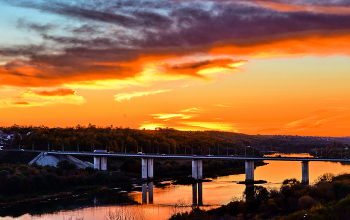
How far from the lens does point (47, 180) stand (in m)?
87.2

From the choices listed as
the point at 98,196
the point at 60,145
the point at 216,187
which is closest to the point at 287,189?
the point at 216,187

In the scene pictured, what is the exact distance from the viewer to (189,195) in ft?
262

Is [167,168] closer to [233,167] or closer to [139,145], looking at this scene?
[233,167]

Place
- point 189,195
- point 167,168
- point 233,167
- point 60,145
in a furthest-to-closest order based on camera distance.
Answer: point 60,145 → point 233,167 → point 167,168 → point 189,195

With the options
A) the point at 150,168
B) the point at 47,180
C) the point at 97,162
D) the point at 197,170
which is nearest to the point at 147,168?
the point at 150,168

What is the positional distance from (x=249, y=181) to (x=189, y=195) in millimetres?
28453

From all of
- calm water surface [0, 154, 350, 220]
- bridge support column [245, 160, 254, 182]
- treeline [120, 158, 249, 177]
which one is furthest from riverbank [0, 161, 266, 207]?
bridge support column [245, 160, 254, 182]

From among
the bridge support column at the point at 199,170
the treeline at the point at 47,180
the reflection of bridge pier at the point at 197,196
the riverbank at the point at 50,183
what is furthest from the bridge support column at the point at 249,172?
the treeline at the point at 47,180

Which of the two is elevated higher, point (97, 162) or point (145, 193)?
point (97, 162)

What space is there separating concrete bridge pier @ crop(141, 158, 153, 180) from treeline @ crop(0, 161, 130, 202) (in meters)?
7.62

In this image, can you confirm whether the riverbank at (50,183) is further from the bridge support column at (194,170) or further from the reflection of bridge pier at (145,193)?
the bridge support column at (194,170)

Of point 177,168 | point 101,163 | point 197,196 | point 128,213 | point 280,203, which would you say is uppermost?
point 101,163

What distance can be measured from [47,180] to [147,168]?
37.8m

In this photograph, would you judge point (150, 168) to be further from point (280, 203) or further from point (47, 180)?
point (280, 203)
